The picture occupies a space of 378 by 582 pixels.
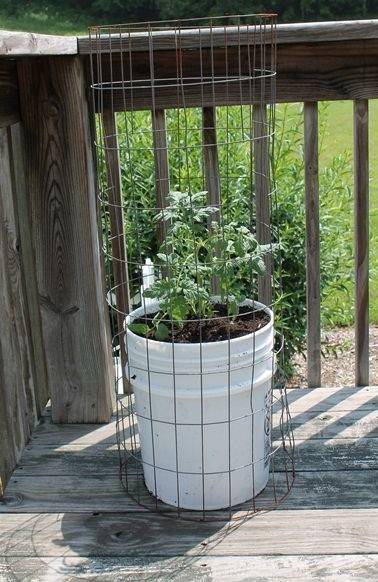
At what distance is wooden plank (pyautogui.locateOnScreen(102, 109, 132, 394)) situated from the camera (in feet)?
9.05

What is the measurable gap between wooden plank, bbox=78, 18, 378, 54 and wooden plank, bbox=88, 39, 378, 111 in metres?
0.07

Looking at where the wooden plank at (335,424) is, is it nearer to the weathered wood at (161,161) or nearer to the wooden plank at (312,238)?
the wooden plank at (312,238)

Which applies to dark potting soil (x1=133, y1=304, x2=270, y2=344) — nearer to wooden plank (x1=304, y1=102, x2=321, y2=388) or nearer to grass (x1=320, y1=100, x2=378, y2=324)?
wooden plank (x1=304, y1=102, x2=321, y2=388)

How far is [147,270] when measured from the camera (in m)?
3.39

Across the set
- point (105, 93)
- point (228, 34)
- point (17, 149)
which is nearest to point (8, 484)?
point (17, 149)

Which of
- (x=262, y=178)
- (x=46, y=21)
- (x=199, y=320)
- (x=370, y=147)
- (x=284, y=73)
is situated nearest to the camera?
(x=199, y=320)

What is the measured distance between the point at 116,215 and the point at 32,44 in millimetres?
801

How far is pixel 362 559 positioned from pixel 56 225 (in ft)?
4.53

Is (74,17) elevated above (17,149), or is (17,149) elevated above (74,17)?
(74,17)

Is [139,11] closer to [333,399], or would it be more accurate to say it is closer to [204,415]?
[333,399]

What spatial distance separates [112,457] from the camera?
2709mm

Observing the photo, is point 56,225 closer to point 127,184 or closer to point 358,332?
point 127,184

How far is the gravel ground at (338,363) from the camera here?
4.25 meters

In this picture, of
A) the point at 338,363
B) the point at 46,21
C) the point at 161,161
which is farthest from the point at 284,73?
the point at 46,21
